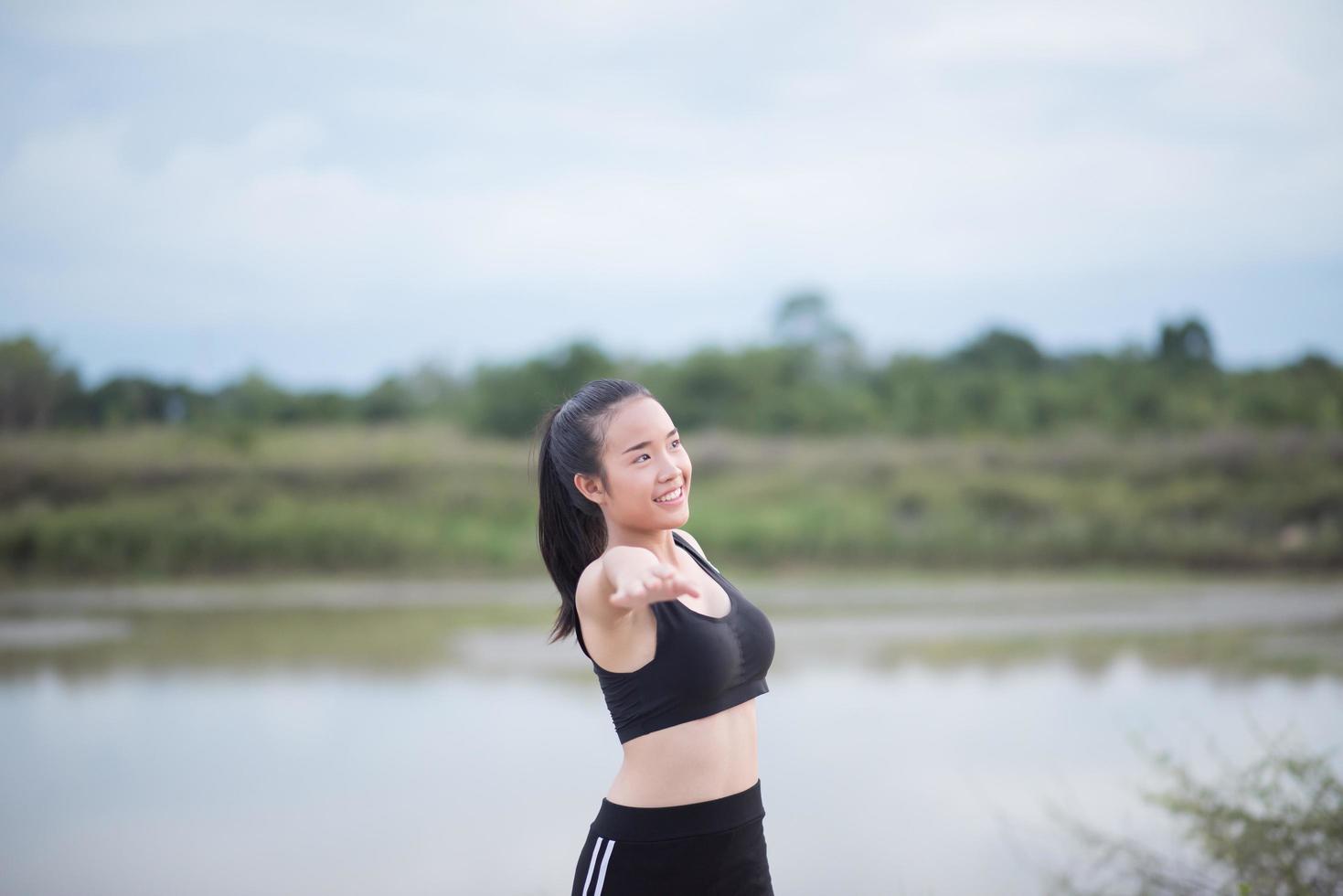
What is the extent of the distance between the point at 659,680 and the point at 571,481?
15.0 inches

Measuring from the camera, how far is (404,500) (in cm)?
1641

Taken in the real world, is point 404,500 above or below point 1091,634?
above

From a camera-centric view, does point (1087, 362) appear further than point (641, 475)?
Yes

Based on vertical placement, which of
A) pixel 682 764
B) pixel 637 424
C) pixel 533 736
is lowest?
pixel 533 736

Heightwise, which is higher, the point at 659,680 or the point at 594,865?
the point at 659,680

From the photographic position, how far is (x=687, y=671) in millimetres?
1931

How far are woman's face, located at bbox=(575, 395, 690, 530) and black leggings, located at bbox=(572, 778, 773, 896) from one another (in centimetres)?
48

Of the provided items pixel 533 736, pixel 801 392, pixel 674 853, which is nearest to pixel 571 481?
pixel 674 853

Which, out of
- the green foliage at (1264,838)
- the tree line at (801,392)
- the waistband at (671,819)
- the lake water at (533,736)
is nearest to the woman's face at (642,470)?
the waistband at (671,819)

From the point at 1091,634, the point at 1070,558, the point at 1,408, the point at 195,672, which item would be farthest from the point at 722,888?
the point at 1,408

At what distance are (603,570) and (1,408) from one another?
62.1 feet

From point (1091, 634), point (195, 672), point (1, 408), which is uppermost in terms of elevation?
point (1, 408)

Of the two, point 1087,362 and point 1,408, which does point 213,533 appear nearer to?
point 1,408

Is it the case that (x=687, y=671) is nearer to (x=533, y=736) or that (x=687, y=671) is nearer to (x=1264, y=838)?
(x=1264, y=838)
